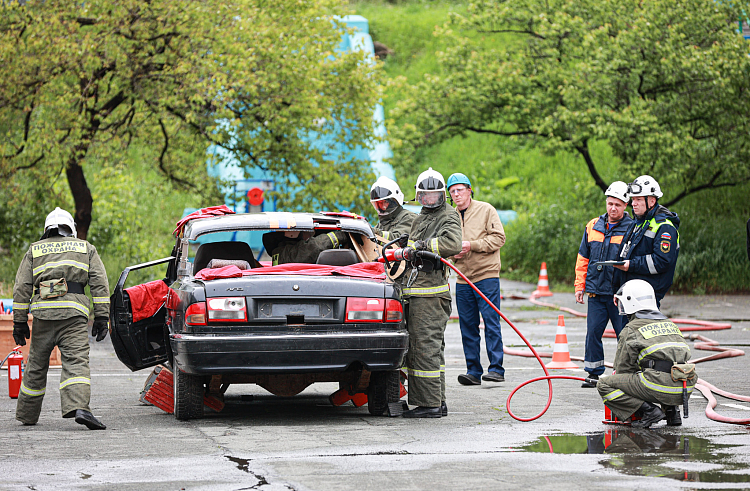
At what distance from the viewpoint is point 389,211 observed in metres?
8.97

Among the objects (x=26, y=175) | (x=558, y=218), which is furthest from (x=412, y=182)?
(x=26, y=175)

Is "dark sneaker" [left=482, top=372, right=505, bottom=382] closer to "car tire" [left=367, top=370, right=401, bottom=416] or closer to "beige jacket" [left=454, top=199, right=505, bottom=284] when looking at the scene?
"beige jacket" [left=454, top=199, right=505, bottom=284]

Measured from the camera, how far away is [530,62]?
2227 cm

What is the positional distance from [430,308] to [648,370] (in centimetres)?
Answer: 174

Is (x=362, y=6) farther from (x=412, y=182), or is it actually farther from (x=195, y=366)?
(x=195, y=366)

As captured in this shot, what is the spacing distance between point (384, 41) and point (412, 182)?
63.9ft

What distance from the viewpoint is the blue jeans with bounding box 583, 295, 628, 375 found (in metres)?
9.30

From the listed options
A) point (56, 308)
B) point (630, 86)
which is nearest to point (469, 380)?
point (56, 308)

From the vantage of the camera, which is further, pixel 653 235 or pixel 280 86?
pixel 280 86

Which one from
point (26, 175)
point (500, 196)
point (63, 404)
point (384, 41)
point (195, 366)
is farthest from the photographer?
point (384, 41)

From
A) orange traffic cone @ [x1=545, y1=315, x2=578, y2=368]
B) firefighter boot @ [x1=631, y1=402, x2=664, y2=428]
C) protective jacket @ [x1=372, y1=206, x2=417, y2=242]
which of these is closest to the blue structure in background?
protective jacket @ [x1=372, y1=206, x2=417, y2=242]

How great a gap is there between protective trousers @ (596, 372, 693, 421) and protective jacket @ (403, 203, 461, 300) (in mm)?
1492

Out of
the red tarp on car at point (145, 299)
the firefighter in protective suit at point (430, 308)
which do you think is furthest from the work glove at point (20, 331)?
the firefighter in protective suit at point (430, 308)

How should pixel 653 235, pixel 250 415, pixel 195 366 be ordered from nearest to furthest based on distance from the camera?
pixel 195 366, pixel 250 415, pixel 653 235
